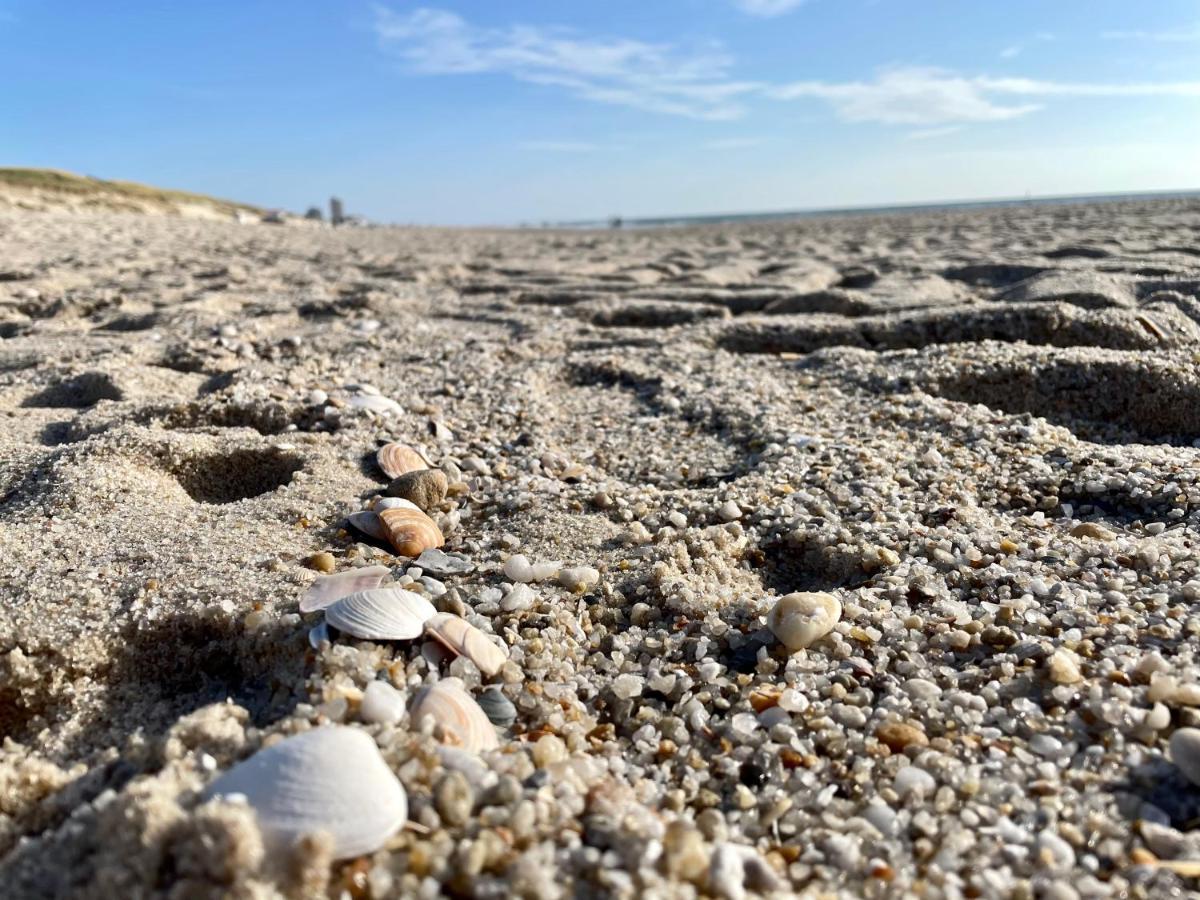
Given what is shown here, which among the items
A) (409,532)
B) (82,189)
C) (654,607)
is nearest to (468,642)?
(654,607)

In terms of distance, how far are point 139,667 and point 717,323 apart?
10.5 feet

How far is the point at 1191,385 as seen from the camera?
259 cm

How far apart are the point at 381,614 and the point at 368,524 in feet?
1.86

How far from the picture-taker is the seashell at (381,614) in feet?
4.23

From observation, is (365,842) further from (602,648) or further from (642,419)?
(642,419)

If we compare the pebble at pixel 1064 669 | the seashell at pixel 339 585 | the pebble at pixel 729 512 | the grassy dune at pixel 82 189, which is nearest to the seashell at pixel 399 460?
the seashell at pixel 339 585

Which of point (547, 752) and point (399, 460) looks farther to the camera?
point (399, 460)

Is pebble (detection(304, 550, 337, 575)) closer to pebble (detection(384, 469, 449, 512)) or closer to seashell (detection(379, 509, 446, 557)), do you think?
seashell (detection(379, 509, 446, 557))

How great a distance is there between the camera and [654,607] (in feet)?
5.07

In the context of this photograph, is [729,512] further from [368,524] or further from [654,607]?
[368,524]

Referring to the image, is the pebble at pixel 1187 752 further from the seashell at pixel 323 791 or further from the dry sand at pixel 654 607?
the seashell at pixel 323 791

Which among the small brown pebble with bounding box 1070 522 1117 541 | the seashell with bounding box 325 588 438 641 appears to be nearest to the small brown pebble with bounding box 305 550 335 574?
the seashell with bounding box 325 588 438 641

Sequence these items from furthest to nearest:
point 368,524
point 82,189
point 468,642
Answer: point 82,189 < point 368,524 < point 468,642

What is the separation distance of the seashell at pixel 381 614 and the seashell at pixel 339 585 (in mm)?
50
